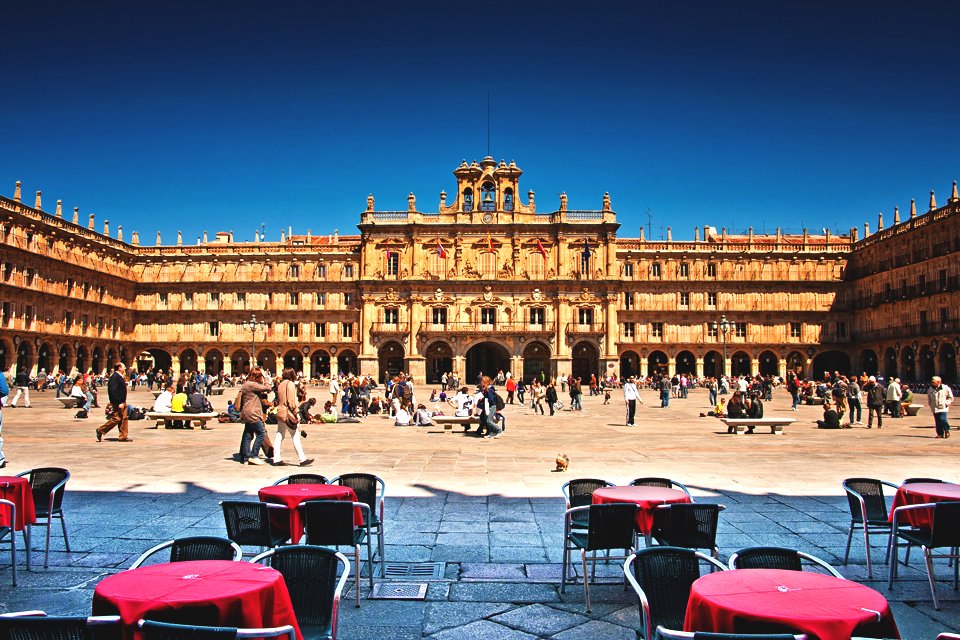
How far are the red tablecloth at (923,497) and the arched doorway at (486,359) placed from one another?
48465 millimetres

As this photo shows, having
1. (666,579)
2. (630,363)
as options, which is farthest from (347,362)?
(666,579)

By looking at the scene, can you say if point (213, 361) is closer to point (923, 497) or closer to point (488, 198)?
point (488, 198)

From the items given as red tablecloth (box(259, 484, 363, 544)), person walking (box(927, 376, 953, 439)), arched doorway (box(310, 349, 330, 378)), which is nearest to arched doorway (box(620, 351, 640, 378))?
arched doorway (box(310, 349, 330, 378))

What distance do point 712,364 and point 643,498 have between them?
55.3 meters

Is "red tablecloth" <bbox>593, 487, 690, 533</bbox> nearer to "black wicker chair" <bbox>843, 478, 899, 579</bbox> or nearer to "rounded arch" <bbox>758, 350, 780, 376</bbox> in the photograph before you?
"black wicker chair" <bbox>843, 478, 899, 579</bbox>

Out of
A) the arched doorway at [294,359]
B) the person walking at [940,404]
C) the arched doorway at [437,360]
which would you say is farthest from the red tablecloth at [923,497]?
the arched doorway at [294,359]

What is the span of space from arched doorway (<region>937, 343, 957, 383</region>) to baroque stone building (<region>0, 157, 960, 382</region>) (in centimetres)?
16

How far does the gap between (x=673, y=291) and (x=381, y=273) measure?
2222cm

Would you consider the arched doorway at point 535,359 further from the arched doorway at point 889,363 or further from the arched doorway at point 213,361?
the arched doorway at point 213,361

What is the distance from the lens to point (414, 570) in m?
6.67

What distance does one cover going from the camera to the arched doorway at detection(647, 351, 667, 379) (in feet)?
192

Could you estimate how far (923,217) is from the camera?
48375mm

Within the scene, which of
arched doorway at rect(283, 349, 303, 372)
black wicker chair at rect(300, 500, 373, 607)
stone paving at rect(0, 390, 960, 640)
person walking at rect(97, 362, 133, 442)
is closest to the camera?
stone paving at rect(0, 390, 960, 640)

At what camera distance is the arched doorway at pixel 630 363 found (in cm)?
5872
